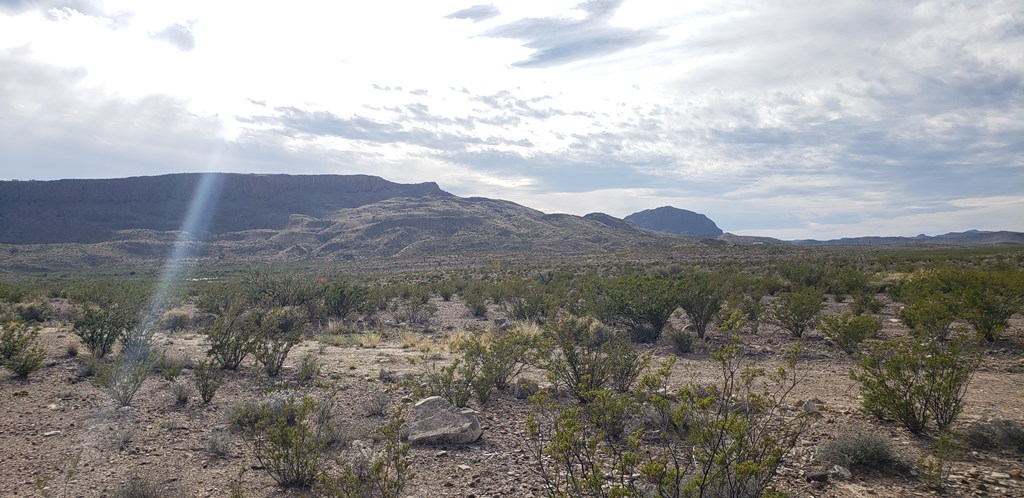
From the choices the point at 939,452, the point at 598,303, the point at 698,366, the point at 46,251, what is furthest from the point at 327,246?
the point at 939,452

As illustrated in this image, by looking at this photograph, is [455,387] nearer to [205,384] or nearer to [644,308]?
[205,384]

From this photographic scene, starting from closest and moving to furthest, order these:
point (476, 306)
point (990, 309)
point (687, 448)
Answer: point (687, 448), point (990, 309), point (476, 306)

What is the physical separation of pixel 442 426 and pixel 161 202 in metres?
122

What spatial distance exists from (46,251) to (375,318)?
256 ft

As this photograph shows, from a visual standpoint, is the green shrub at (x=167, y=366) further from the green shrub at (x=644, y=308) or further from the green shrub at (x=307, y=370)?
the green shrub at (x=644, y=308)

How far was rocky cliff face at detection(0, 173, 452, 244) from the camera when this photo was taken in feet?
294

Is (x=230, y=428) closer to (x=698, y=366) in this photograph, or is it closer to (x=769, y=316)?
(x=698, y=366)

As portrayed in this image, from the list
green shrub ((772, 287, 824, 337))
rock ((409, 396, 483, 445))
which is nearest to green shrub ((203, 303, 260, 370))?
rock ((409, 396, 483, 445))

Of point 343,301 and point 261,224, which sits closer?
point 343,301

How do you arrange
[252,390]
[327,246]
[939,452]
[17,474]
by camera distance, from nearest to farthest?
[939,452]
[17,474]
[252,390]
[327,246]

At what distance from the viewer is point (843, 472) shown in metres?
5.54

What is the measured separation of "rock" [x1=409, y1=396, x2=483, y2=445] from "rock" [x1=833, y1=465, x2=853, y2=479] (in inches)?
160

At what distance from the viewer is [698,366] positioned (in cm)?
1109

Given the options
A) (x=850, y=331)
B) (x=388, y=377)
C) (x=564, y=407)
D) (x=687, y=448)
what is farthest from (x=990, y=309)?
(x=388, y=377)
